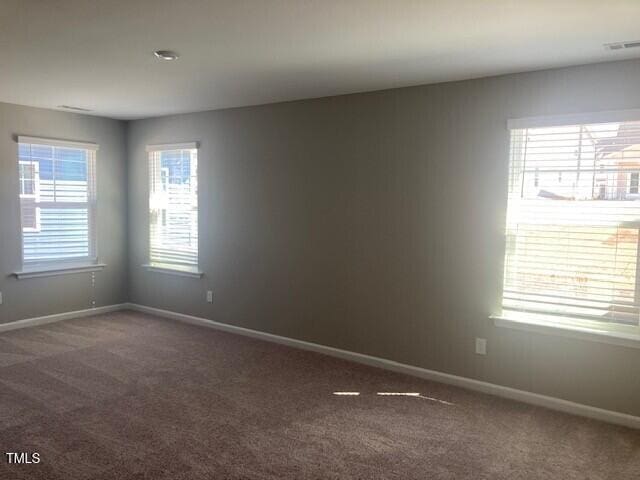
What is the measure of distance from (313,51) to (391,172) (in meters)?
1.38

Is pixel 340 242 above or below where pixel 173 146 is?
below

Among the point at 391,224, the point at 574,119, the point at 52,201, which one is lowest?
the point at 391,224

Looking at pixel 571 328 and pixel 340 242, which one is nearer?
pixel 571 328

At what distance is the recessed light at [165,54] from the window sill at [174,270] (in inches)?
109

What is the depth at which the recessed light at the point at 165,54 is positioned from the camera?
3.14 m

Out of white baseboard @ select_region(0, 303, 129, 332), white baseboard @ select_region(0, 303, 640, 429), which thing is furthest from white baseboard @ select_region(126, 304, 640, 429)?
white baseboard @ select_region(0, 303, 129, 332)

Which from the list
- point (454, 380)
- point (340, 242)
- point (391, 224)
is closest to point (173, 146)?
point (340, 242)

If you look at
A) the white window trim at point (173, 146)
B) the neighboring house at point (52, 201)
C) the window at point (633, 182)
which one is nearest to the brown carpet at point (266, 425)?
the neighboring house at point (52, 201)

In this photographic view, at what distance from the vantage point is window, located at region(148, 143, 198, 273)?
5.64 metres

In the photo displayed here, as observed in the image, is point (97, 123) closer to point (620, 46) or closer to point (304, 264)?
point (304, 264)

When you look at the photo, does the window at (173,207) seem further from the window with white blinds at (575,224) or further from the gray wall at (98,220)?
the window with white blinds at (575,224)

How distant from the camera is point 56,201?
18.3ft

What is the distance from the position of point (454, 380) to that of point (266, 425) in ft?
5.13

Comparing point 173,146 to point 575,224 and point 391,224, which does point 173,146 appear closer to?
point 391,224
